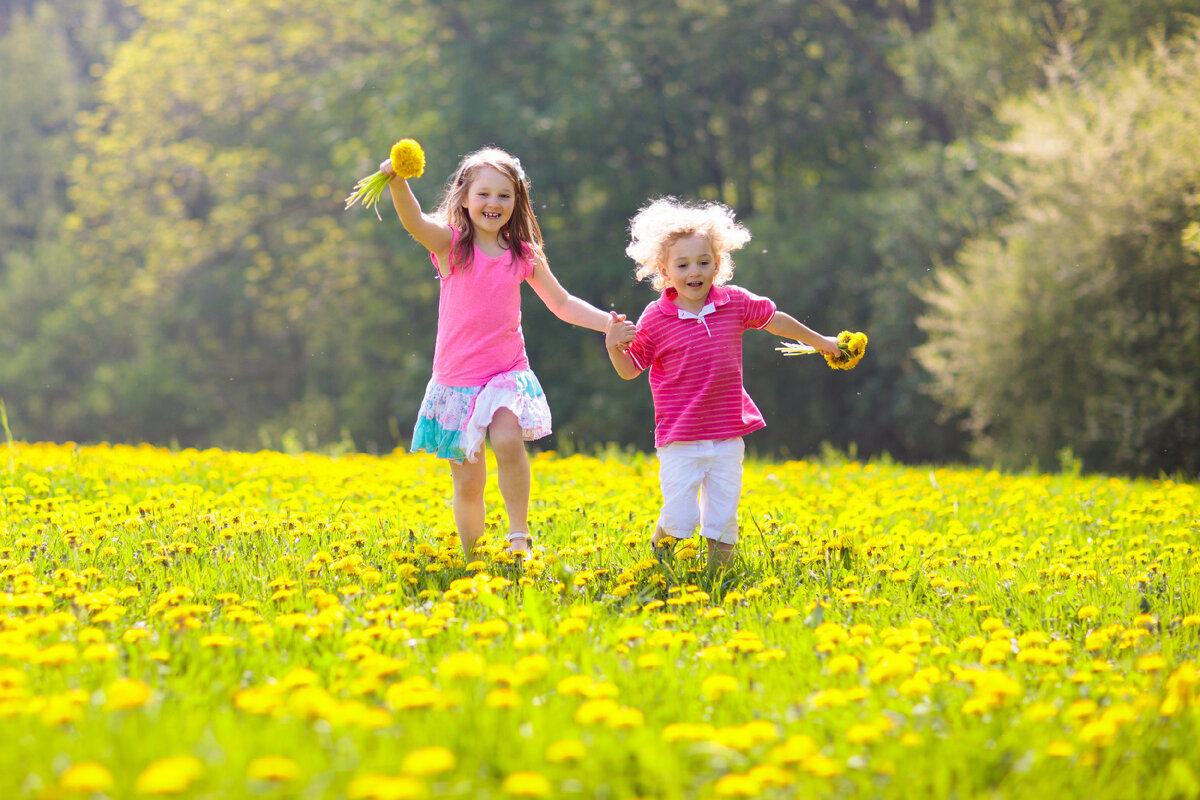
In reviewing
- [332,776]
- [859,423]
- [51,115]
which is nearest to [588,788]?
[332,776]

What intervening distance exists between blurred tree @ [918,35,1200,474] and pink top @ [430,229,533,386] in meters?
8.96

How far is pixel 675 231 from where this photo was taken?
441 cm

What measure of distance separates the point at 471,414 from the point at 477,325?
36cm

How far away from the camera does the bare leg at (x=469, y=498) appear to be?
424 centimetres

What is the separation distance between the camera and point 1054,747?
202 cm

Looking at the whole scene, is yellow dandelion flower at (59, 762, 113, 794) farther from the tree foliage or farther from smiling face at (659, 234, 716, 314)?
the tree foliage

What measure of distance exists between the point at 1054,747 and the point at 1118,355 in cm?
1108

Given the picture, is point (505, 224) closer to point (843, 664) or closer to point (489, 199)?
point (489, 199)

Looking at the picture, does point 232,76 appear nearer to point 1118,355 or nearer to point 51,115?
point 51,115

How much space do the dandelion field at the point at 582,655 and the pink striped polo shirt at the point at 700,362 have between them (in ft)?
1.72

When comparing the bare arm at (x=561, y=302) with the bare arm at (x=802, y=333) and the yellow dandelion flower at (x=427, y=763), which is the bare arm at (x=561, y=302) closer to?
the bare arm at (x=802, y=333)

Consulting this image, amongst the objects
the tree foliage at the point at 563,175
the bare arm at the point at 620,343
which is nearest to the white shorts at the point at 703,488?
the bare arm at the point at 620,343

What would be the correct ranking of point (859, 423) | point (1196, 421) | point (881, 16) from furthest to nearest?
point (881, 16)
point (859, 423)
point (1196, 421)

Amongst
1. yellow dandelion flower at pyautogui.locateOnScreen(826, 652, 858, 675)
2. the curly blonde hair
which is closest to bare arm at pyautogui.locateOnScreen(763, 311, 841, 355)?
the curly blonde hair
